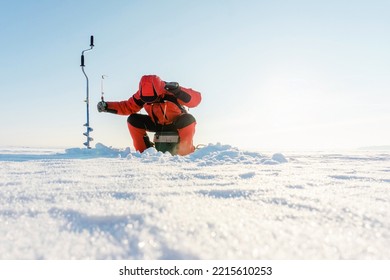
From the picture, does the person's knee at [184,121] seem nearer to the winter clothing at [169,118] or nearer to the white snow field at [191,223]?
the winter clothing at [169,118]

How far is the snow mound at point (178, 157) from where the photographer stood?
10.7 feet

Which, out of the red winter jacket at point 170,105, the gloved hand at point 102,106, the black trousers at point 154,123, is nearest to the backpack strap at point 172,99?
the red winter jacket at point 170,105

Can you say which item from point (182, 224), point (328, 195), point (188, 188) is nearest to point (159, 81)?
point (188, 188)

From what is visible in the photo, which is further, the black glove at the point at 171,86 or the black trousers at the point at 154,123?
the black trousers at the point at 154,123

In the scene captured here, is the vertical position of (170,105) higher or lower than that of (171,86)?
lower

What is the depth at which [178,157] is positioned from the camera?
3.34 metres

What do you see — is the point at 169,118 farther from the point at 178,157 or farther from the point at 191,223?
the point at 191,223

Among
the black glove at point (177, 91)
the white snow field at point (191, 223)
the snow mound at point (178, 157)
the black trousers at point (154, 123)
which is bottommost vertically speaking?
the white snow field at point (191, 223)

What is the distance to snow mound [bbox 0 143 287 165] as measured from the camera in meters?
3.27

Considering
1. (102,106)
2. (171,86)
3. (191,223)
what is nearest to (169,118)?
(171,86)

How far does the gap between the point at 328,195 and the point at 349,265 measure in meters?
0.67

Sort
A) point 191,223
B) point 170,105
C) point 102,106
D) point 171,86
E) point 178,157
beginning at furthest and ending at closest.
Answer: point 102,106 → point 170,105 → point 171,86 → point 178,157 → point 191,223

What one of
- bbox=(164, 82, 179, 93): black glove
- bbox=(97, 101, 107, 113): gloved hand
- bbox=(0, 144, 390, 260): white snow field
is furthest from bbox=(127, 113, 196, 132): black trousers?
bbox=(0, 144, 390, 260): white snow field

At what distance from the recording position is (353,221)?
984 millimetres
